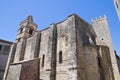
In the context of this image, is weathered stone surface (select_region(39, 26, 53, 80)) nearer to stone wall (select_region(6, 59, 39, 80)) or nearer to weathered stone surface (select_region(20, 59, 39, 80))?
weathered stone surface (select_region(20, 59, 39, 80))

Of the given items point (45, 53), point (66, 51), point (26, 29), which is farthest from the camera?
point (26, 29)

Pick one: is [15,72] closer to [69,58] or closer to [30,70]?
[30,70]

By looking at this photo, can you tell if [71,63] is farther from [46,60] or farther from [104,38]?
[104,38]

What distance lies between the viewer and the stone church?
10.9 m

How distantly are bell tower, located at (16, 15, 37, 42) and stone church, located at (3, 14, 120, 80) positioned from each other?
17.9 feet

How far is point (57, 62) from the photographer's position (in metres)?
12.1

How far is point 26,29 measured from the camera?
66.8 feet

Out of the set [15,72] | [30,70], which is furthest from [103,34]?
[15,72]

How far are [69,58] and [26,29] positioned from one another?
1178cm

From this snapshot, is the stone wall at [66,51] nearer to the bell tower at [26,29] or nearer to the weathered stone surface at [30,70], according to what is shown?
the weathered stone surface at [30,70]

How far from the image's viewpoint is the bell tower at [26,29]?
65.1 feet

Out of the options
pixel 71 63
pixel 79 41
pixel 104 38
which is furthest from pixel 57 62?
pixel 104 38

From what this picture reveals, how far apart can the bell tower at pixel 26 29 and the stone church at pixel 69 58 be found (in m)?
5.47

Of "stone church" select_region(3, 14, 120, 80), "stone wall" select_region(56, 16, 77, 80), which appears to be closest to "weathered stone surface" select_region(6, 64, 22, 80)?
"stone church" select_region(3, 14, 120, 80)
